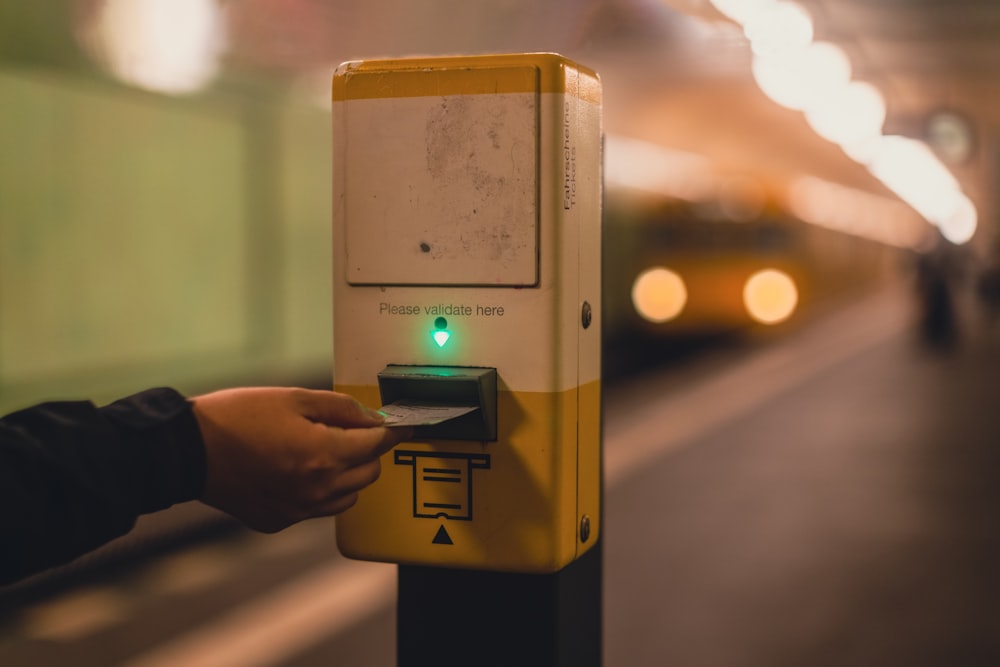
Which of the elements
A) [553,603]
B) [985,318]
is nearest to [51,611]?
[553,603]

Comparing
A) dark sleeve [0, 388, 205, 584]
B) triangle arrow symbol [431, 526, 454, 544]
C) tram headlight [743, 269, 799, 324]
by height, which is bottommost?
tram headlight [743, 269, 799, 324]

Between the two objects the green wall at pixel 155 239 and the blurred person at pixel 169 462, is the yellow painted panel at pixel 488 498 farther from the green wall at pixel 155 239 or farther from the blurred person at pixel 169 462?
the green wall at pixel 155 239

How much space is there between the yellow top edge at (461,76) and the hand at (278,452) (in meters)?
0.42

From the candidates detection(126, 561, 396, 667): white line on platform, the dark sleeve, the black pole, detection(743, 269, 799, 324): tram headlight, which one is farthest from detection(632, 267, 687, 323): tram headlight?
the dark sleeve

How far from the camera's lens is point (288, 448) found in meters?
1.30

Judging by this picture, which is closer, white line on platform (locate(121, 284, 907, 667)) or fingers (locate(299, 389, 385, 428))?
fingers (locate(299, 389, 385, 428))

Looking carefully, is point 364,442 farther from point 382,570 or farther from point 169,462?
point 382,570

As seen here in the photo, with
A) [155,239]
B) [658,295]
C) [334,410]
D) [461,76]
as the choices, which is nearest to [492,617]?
[334,410]

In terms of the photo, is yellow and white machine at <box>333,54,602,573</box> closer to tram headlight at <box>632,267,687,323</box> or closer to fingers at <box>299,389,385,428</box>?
fingers at <box>299,389,385,428</box>

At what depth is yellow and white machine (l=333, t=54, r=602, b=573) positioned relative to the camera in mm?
1478

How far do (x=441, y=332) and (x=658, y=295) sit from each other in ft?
38.3

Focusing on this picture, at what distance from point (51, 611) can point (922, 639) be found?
3186 millimetres

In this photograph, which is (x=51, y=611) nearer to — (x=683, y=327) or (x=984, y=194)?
(x=683, y=327)

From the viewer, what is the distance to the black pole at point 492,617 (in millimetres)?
1599
